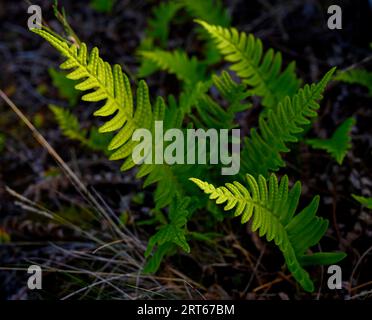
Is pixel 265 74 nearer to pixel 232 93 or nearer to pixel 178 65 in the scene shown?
pixel 232 93

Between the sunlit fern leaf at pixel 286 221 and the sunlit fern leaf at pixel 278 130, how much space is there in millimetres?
187

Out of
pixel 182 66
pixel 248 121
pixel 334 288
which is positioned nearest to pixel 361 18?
pixel 248 121

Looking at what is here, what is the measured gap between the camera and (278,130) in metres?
1.80

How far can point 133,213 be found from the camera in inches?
90.0

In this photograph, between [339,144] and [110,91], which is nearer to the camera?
[110,91]

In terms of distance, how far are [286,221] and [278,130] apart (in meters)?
0.36

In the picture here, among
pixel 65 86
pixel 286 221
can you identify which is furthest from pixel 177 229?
pixel 65 86

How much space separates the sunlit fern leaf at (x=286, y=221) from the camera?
5.10 ft

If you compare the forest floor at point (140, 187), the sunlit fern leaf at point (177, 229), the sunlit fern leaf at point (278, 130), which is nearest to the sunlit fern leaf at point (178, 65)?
the forest floor at point (140, 187)

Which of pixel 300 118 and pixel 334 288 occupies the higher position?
pixel 300 118

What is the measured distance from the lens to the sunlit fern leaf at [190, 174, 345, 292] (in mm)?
1554

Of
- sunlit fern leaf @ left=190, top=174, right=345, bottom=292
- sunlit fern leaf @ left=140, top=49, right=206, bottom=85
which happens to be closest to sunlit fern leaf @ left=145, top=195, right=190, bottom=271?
sunlit fern leaf @ left=190, top=174, right=345, bottom=292
